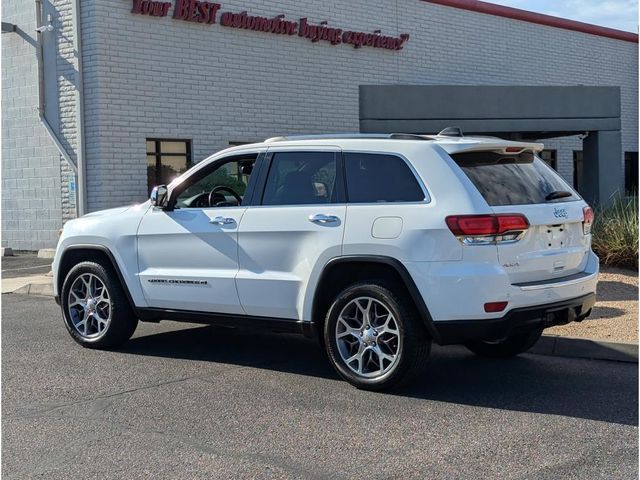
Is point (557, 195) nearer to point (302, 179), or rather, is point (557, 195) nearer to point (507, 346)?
point (507, 346)

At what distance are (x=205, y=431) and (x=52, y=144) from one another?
1187 cm

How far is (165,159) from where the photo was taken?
15.9 metres

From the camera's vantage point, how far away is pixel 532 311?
232 inches

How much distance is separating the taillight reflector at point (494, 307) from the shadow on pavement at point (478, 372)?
70cm

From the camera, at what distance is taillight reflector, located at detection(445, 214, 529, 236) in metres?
5.73

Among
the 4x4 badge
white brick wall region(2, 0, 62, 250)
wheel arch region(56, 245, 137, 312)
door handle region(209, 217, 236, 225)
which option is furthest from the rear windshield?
white brick wall region(2, 0, 62, 250)

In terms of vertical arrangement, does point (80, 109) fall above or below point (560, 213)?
above

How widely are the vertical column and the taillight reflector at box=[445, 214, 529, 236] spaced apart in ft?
38.2

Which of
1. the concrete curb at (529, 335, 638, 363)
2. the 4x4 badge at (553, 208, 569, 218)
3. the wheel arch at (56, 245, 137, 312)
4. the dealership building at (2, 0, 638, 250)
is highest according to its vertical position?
the dealership building at (2, 0, 638, 250)

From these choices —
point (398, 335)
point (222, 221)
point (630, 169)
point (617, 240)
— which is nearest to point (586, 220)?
point (398, 335)

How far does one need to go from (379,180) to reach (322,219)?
54cm

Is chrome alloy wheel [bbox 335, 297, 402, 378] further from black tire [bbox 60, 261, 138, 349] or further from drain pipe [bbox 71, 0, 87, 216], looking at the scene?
drain pipe [bbox 71, 0, 87, 216]

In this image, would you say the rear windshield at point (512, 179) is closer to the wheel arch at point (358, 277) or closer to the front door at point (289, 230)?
the wheel arch at point (358, 277)

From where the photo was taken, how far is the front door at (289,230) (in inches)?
252
